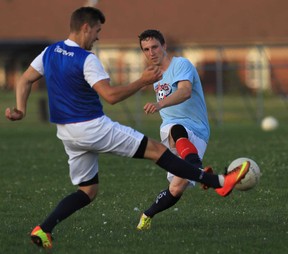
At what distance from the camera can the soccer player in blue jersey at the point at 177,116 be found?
9469mm

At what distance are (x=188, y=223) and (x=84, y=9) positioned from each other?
9.24 feet

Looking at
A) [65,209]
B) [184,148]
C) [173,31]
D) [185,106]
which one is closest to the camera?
[65,209]

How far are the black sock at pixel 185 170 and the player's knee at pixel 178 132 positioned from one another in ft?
3.37

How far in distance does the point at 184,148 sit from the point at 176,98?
687 millimetres

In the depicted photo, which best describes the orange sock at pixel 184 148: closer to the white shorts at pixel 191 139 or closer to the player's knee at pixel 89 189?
the white shorts at pixel 191 139

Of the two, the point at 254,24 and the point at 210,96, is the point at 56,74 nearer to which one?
the point at 210,96

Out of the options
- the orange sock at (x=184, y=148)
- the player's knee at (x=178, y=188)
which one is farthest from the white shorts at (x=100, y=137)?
the player's knee at (x=178, y=188)

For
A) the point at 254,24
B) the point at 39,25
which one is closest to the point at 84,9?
the point at 254,24

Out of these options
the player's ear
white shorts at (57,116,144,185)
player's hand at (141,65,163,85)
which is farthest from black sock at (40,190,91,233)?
the player's ear

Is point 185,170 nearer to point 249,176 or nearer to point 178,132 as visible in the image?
point 249,176

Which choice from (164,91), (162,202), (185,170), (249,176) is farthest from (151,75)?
(162,202)

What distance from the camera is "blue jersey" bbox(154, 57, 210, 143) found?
380 inches

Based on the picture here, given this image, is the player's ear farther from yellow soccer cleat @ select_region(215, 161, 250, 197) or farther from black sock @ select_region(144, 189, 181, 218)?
black sock @ select_region(144, 189, 181, 218)

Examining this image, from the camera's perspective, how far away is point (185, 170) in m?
8.47
